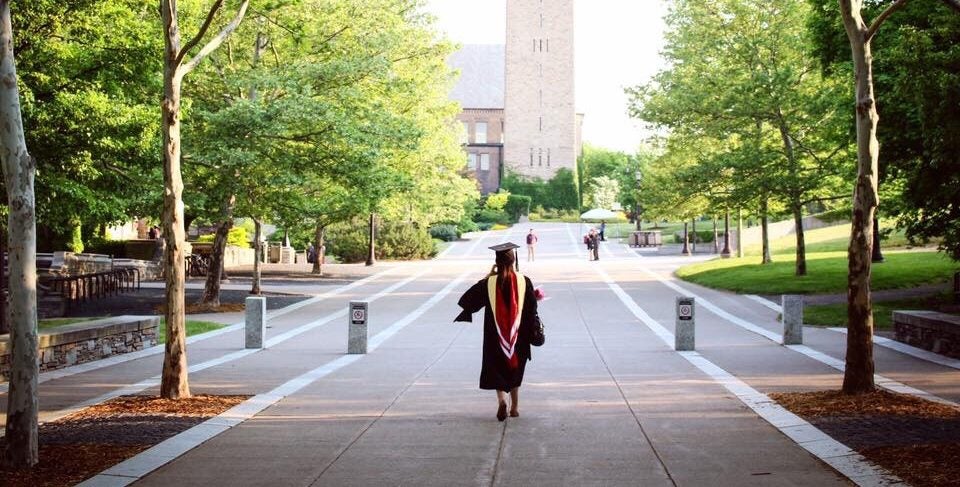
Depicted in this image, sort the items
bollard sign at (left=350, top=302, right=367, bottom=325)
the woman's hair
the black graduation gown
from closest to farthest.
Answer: the black graduation gown, the woman's hair, bollard sign at (left=350, top=302, right=367, bottom=325)

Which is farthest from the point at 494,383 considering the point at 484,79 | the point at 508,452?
the point at 484,79

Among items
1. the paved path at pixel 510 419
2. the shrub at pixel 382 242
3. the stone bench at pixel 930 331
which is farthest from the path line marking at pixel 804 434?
the shrub at pixel 382 242

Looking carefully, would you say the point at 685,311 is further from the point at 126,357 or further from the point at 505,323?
the point at 126,357

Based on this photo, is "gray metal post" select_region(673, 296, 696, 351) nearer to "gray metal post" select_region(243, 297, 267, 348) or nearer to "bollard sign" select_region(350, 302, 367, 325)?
"bollard sign" select_region(350, 302, 367, 325)

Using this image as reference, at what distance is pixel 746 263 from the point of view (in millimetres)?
44438

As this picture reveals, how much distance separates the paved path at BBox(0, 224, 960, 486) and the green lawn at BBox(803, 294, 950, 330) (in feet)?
4.11

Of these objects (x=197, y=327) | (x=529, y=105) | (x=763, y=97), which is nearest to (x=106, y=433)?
(x=197, y=327)

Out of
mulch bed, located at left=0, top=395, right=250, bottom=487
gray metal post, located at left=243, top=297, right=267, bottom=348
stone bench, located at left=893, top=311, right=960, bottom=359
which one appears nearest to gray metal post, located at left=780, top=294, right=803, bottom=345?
stone bench, located at left=893, top=311, right=960, bottom=359

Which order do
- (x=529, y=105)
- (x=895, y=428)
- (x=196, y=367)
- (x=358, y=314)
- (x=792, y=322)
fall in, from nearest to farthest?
(x=895, y=428), (x=196, y=367), (x=358, y=314), (x=792, y=322), (x=529, y=105)

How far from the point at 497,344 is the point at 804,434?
310cm

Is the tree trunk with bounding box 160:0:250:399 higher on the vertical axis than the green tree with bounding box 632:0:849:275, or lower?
lower

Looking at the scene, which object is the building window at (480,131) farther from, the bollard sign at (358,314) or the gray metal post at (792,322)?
the bollard sign at (358,314)

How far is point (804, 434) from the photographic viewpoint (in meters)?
9.77

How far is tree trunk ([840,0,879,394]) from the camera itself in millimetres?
11492
